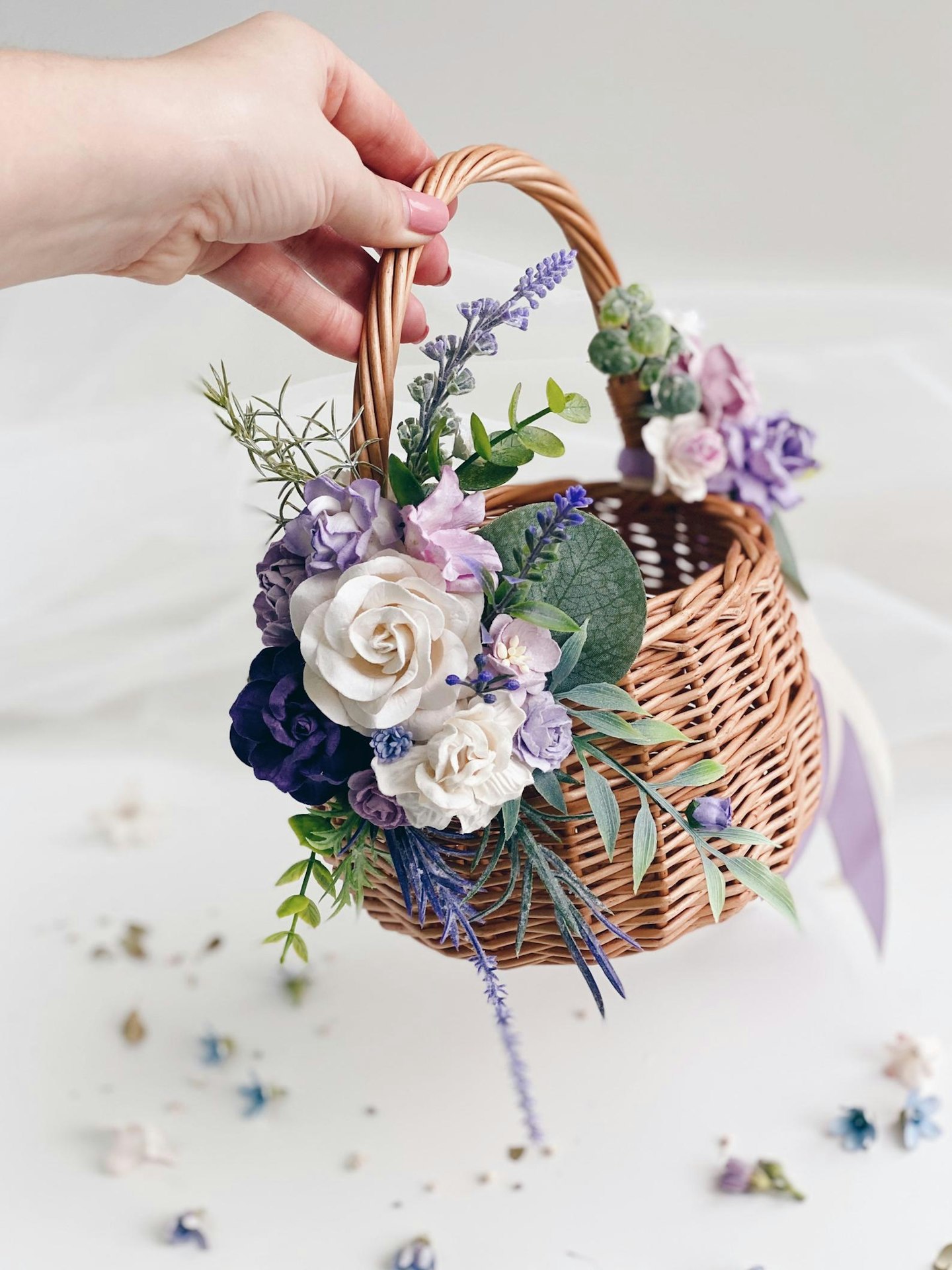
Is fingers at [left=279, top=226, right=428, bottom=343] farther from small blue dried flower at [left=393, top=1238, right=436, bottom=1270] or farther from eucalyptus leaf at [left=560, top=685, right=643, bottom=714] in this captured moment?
small blue dried flower at [left=393, top=1238, right=436, bottom=1270]

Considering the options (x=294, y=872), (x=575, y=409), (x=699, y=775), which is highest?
(x=575, y=409)

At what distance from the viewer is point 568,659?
0.74 metres

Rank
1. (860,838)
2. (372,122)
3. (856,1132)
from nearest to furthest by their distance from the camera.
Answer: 1. (372,122)
2. (856,1132)
3. (860,838)

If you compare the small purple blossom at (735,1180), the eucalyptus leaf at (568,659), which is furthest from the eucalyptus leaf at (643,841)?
the small purple blossom at (735,1180)

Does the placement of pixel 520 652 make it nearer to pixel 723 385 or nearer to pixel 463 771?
pixel 463 771

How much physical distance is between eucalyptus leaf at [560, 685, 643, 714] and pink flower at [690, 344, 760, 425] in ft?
1.62

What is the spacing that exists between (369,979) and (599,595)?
657mm

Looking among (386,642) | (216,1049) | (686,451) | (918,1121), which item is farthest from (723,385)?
(216,1049)

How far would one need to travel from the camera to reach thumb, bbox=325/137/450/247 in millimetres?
835

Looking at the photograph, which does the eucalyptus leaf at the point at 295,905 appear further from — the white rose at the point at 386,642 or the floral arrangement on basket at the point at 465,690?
the white rose at the point at 386,642

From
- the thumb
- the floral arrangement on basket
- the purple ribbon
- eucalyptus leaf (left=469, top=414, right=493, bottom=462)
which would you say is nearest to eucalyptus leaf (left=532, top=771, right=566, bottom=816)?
the floral arrangement on basket

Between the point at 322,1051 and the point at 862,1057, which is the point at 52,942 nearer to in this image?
the point at 322,1051

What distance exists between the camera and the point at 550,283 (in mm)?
732

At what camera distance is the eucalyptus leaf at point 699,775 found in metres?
0.78
